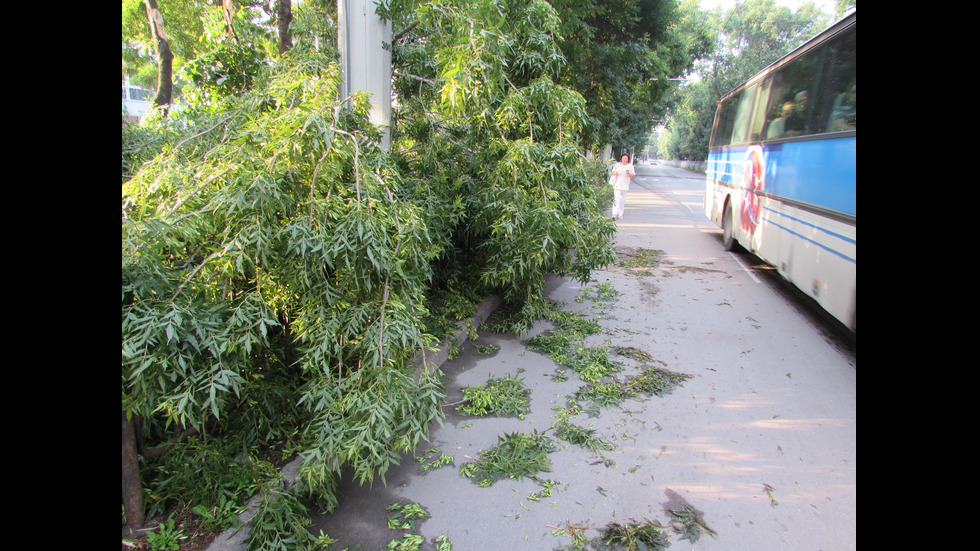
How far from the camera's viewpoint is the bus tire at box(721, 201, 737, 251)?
1048cm

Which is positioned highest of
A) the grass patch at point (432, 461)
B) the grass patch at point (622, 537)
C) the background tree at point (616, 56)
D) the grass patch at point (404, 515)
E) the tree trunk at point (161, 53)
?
the background tree at point (616, 56)

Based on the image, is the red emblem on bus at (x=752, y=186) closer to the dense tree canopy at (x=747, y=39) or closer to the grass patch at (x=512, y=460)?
the grass patch at (x=512, y=460)

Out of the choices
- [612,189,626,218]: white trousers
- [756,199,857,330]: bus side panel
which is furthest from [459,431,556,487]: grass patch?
[612,189,626,218]: white trousers

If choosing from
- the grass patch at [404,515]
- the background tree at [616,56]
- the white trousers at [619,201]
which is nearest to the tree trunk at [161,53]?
Answer: the background tree at [616,56]

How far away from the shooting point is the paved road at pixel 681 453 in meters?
2.91

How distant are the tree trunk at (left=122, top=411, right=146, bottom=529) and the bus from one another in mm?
5459

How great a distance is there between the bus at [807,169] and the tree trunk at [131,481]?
546 cm

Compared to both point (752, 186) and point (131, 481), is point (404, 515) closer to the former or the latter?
point (131, 481)

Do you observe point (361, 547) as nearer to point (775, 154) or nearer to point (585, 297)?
point (585, 297)

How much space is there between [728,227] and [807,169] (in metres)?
4.60

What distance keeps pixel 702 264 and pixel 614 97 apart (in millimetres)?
7019

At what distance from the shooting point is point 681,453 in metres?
3.64

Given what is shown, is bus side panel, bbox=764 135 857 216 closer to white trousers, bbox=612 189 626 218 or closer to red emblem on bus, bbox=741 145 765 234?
red emblem on bus, bbox=741 145 765 234

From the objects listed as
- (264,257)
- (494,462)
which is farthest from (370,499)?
(264,257)
